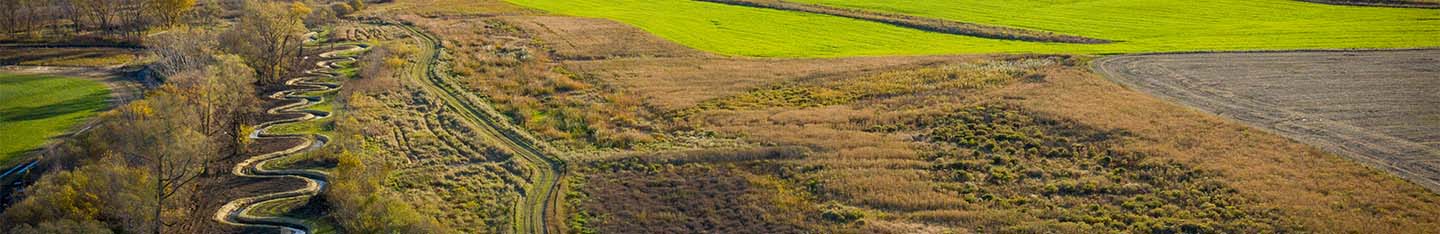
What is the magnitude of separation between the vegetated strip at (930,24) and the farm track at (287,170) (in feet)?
160

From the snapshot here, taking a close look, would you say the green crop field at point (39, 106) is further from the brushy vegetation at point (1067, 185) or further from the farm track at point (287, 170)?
the brushy vegetation at point (1067, 185)

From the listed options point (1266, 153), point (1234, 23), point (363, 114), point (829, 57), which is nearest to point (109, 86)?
point (363, 114)

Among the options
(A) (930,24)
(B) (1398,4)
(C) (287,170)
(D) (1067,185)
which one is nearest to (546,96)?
(C) (287,170)

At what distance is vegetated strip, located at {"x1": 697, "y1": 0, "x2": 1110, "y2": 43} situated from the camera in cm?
8006

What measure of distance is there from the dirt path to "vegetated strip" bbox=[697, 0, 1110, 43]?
47.0 feet

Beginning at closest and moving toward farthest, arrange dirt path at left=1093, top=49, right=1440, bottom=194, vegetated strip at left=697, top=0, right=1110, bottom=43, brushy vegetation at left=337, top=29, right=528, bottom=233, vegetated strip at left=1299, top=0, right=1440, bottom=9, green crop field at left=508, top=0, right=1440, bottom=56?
1. brushy vegetation at left=337, top=29, right=528, bottom=233
2. dirt path at left=1093, top=49, right=1440, bottom=194
3. green crop field at left=508, top=0, right=1440, bottom=56
4. vegetated strip at left=697, top=0, right=1110, bottom=43
5. vegetated strip at left=1299, top=0, right=1440, bottom=9

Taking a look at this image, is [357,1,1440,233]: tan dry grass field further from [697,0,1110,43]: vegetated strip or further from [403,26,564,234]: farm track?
[697,0,1110,43]: vegetated strip

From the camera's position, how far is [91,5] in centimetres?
8612

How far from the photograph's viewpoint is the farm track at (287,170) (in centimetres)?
3856

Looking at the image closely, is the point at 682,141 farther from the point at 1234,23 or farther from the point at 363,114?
the point at 1234,23

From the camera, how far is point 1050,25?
87.1 m

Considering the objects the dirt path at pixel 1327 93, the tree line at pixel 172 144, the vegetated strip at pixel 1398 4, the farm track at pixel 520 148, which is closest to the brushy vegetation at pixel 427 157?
the farm track at pixel 520 148

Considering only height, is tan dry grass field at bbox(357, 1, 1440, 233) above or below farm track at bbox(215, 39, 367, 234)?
above

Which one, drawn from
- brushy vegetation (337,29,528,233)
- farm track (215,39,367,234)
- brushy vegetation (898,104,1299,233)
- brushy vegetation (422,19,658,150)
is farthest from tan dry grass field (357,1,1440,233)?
farm track (215,39,367,234)
